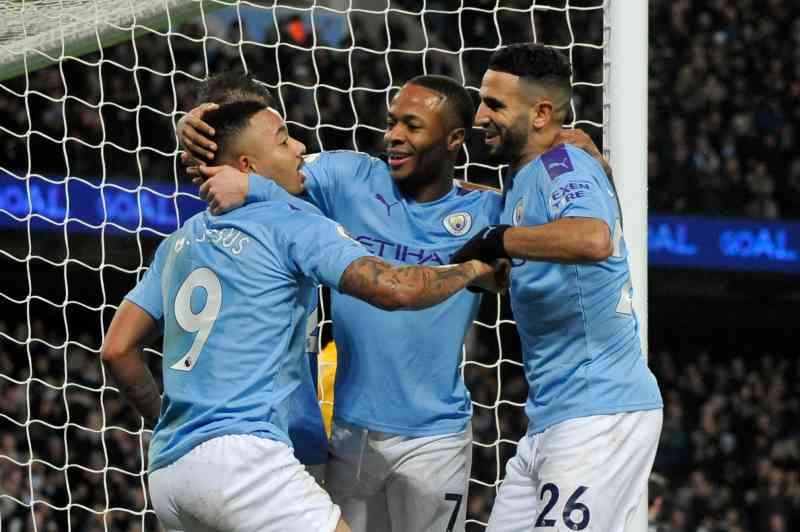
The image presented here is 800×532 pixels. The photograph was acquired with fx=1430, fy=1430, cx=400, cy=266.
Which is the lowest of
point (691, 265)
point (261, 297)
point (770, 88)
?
point (691, 265)

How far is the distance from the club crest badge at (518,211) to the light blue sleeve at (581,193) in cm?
11

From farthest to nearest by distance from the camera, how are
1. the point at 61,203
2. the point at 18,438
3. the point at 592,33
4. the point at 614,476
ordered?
the point at 592,33 < the point at 61,203 < the point at 18,438 < the point at 614,476

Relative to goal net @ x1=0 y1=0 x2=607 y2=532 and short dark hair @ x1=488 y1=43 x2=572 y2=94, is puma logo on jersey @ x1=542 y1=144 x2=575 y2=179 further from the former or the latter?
goal net @ x1=0 y1=0 x2=607 y2=532

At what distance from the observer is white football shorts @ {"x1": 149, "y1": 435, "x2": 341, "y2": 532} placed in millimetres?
3580

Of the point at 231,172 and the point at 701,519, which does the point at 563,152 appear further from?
the point at 701,519

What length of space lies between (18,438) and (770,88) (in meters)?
9.28

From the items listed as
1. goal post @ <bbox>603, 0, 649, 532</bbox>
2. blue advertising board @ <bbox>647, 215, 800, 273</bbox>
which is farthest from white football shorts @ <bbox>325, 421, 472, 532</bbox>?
blue advertising board @ <bbox>647, 215, 800, 273</bbox>

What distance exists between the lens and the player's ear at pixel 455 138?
181 inches

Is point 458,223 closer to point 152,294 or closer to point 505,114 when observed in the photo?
point 505,114

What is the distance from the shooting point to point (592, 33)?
49.9ft

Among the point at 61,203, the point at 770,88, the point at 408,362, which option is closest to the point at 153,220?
the point at 61,203

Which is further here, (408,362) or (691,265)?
(691,265)

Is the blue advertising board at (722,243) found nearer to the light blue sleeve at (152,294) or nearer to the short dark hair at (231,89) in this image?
the short dark hair at (231,89)

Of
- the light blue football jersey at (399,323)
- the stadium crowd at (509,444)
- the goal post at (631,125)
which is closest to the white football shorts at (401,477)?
Result: the light blue football jersey at (399,323)
